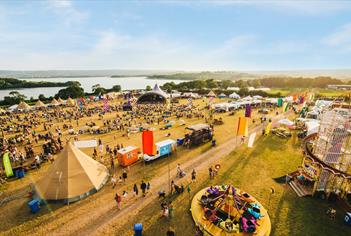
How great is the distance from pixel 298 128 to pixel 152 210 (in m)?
25.3

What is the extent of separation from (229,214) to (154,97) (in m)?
48.1

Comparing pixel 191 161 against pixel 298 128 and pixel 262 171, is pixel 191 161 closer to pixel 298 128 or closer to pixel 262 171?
pixel 262 171

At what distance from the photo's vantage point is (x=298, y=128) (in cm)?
2695

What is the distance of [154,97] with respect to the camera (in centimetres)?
5606

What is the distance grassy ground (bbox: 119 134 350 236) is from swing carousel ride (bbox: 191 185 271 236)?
614 mm

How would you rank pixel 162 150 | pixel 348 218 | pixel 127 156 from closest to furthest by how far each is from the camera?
pixel 348 218, pixel 127 156, pixel 162 150

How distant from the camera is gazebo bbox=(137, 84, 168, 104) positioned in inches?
2076

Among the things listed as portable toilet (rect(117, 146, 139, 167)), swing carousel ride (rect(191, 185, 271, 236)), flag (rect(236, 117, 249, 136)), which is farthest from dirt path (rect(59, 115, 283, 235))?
flag (rect(236, 117, 249, 136))

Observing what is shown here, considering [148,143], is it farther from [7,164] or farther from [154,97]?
[154,97]

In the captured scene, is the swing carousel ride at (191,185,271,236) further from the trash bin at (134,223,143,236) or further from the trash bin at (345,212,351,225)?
the trash bin at (345,212,351,225)

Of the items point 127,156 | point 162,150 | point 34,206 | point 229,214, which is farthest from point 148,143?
point 34,206

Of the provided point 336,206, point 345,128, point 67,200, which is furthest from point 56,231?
point 345,128

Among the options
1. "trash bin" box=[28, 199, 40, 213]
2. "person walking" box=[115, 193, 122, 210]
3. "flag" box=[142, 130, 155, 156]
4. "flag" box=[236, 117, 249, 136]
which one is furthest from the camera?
→ "flag" box=[236, 117, 249, 136]

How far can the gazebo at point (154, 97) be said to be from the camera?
52725 millimetres
